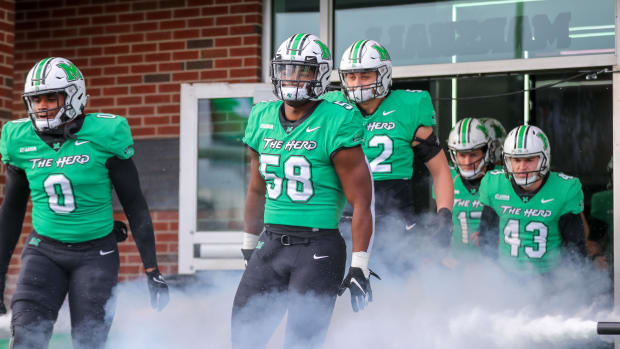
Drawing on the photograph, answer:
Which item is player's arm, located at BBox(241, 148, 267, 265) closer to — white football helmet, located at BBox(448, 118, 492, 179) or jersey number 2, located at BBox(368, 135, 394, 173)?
jersey number 2, located at BBox(368, 135, 394, 173)

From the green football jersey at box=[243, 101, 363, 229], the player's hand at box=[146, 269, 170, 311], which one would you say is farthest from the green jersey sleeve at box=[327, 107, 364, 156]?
the player's hand at box=[146, 269, 170, 311]

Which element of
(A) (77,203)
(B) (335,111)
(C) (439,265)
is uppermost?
(B) (335,111)

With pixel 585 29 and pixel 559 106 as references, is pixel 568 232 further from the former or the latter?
pixel 559 106

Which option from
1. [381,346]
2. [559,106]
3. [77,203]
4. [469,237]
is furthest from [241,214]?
[559,106]

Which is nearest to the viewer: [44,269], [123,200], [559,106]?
[44,269]

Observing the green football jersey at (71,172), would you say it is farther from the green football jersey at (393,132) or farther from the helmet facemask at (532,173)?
the helmet facemask at (532,173)

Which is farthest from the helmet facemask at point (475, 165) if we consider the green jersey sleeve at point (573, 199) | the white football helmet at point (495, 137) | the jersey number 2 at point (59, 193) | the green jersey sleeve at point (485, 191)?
the jersey number 2 at point (59, 193)

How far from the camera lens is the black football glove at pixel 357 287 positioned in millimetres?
4246

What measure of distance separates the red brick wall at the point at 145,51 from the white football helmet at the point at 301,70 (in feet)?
10.3

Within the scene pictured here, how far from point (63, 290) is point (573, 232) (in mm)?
3731

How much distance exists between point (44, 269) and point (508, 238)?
3581 mm

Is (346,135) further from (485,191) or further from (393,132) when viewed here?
(485,191)

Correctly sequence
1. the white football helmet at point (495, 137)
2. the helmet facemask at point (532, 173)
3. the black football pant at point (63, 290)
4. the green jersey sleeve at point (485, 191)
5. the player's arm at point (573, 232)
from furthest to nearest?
the white football helmet at point (495, 137), the green jersey sleeve at point (485, 191), the helmet facemask at point (532, 173), the player's arm at point (573, 232), the black football pant at point (63, 290)

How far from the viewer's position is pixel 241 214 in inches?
298
